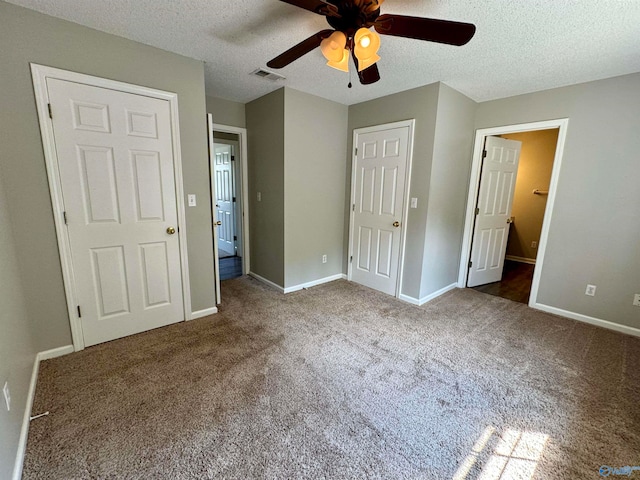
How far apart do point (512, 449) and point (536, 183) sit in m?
4.97

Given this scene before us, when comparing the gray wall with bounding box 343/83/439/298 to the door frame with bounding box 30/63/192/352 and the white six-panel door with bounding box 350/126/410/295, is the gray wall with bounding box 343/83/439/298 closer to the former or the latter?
the white six-panel door with bounding box 350/126/410/295

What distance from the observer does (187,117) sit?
97.4 inches

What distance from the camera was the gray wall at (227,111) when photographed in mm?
3500

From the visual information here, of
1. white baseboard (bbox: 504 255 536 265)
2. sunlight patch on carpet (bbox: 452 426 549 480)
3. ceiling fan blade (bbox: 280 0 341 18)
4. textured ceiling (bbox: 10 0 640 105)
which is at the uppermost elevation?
textured ceiling (bbox: 10 0 640 105)

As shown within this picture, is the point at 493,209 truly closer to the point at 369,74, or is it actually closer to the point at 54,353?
the point at 369,74

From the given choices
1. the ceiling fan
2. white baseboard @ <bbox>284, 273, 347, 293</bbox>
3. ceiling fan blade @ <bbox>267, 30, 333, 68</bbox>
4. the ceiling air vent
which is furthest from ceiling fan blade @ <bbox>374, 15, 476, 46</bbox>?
white baseboard @ <bbox>284, 273, 347, 293</bbox>

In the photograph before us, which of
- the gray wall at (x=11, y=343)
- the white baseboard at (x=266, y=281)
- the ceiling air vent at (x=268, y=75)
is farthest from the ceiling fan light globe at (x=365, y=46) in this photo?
the white baseboard at (x=266, y=281)

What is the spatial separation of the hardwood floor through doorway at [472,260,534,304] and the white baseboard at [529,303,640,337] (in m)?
0.24

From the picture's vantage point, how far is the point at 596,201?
2713mm

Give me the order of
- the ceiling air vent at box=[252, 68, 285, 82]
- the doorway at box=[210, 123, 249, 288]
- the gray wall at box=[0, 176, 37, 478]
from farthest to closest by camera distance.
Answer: the doorway at box=[210, 123, 249, 288] → the ceiling air vent at box=[252, 68, 285, 82] → the gray wall at box=[0, 176, 37, 478]

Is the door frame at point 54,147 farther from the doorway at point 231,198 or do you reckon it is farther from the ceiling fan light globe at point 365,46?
the ceiling fan light globe at point 365,46

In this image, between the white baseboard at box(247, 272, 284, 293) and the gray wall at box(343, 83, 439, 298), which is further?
the white baseboard at box(247, 272, 284, 293)

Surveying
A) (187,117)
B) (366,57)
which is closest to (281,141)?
(187,117)

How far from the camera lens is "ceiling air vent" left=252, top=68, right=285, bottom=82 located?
8.75 feet
